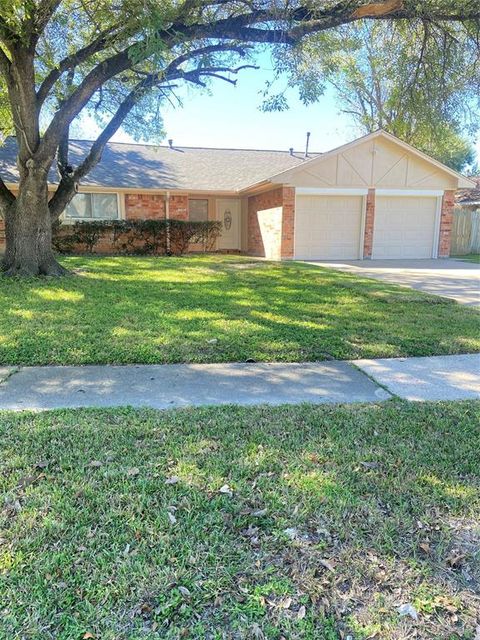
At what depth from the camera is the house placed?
16266 mm

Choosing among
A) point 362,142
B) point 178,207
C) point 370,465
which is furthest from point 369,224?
point 370,465

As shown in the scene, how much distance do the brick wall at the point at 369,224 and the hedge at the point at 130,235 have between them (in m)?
6.14

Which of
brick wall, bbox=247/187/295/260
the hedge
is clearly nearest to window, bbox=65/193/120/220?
the hedge

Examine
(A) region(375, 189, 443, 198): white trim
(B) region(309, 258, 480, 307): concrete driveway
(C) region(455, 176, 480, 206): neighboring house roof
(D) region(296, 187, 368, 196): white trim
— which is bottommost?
(B) region(309, 258, 480, 307): concrete driveway

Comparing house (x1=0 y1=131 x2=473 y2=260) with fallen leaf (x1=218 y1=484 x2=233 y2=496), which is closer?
fallen leaf (x1=218 y1=484 x2=233 y2=496)

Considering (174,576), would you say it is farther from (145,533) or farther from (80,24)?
(80,24)

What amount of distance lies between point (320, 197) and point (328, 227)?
3.59 feet

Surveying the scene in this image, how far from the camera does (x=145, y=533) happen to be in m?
2.23

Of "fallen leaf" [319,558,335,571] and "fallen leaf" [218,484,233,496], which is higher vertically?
"fallen leaf" [218,484,233,496]

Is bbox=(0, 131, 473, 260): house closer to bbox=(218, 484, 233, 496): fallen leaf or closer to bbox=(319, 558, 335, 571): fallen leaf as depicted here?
bbox=(218, 484, 233, 496): fallen leaf

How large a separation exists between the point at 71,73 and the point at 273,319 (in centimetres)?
815

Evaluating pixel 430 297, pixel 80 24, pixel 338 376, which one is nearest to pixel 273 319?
pixel 338 376

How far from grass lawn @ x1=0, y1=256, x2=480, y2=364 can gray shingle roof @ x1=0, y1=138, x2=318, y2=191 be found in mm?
8327

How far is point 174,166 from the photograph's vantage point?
1997cm
